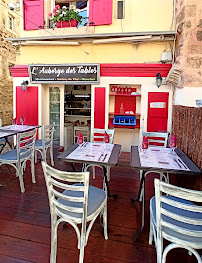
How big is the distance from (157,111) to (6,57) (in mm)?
8922

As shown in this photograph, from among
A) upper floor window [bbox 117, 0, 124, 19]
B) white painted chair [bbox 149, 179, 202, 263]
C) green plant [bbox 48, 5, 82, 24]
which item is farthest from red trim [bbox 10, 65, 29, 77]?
white painted chair [bbox 149, 179, 202, 263]

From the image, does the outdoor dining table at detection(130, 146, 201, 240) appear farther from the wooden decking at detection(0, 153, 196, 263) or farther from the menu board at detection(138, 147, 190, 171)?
the wooden decking at detection(0, 153, 196, 263)

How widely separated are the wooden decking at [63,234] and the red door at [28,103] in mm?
3221

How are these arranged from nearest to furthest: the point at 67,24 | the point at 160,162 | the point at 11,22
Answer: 1. the point at 160,162
2. the point at 67,24
3. the point at 11,22

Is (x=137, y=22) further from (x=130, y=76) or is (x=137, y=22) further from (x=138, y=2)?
(x=130, y=76)

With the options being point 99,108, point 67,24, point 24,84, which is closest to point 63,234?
point 99,108

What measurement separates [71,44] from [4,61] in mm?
6412

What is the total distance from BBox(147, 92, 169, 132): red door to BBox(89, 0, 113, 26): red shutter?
7.74 ft

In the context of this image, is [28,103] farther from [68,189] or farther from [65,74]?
[68,189]

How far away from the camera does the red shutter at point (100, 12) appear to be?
17.5 feet

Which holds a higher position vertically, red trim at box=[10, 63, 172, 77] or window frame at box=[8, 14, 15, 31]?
window frame at box=[8, 14, 15, 31]

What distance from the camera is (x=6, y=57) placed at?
34.4 ft

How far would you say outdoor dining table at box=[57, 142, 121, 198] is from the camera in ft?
7.98

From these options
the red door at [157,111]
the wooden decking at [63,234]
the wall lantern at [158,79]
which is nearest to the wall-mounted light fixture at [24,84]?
the wooden decking at [63,234]
